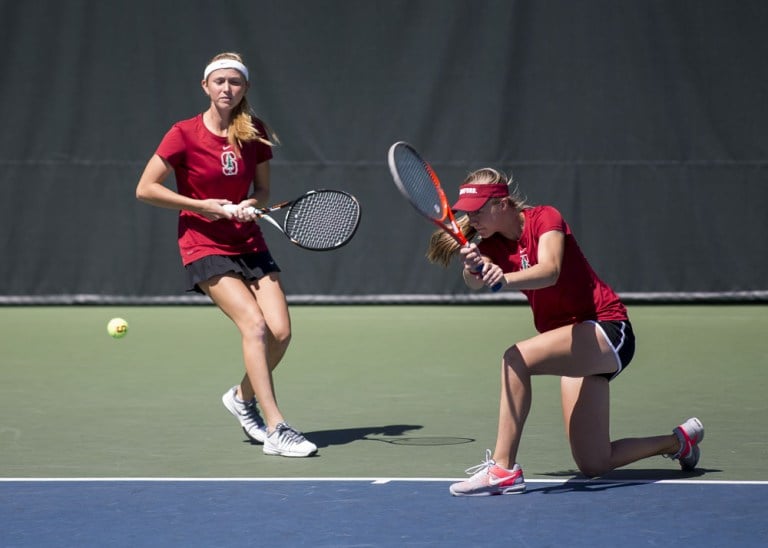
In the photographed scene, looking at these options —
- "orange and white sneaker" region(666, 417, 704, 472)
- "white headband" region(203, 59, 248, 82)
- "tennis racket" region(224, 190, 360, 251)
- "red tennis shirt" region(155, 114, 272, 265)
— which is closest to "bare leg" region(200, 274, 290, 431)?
"red tennis shirt" region(155, 114, 272, 265)

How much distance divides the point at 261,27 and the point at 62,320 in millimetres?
2470

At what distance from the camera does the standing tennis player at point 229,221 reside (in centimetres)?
472

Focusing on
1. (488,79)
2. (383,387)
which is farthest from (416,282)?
(383,387)

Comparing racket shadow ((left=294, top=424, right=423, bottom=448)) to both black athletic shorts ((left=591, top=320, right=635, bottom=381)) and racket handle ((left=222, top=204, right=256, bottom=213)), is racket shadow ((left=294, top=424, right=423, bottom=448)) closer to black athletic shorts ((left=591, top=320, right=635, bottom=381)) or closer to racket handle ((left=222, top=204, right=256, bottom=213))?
racket handle ((left=222, top=204, right=256, bottom=213))

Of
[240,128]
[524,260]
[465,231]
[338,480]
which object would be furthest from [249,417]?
[524,260]

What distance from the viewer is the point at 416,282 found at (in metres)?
9.64

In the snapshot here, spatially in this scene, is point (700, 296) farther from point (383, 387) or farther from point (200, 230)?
point (200, 230)

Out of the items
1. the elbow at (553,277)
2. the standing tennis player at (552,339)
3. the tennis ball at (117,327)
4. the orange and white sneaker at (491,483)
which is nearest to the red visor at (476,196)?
the standing tennis player at (552,339)

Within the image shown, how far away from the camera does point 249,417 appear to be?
16.0 ft

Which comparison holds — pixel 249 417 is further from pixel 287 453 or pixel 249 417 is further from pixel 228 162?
pixel 228 162

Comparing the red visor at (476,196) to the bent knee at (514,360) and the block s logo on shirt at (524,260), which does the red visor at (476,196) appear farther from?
the bent knee at (514,360)

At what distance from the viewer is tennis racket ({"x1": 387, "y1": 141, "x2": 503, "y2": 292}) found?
380 centimetres

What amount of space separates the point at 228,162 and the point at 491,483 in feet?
5.45

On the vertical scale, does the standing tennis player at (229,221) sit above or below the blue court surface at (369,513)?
above
